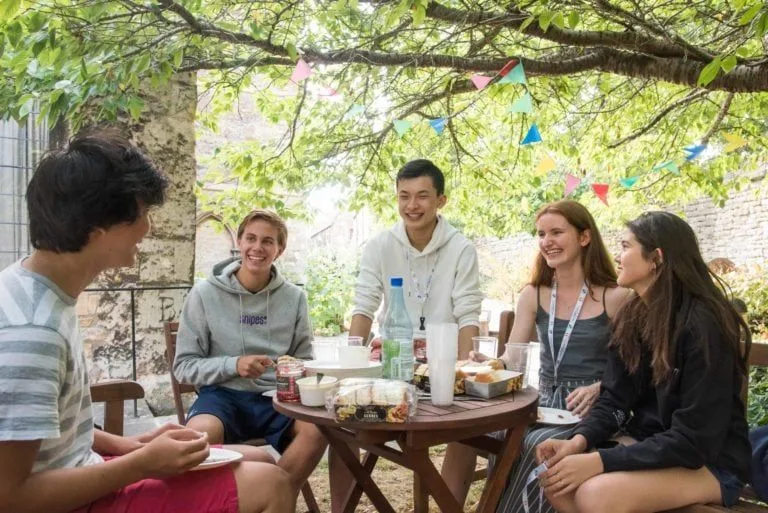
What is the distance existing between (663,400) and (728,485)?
294mm

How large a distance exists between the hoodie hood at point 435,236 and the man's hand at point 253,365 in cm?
99

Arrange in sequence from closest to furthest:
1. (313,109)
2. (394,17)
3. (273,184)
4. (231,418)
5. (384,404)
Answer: (384,404), (231,418), (394,17), (273,184), (313,109)

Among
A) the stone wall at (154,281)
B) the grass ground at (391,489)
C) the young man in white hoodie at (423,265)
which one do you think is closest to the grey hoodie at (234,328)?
the young man in white hoodie at (423,265)

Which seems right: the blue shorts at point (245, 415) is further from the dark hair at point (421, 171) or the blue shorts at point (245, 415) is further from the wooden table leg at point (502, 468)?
the dark hair at point (421, 171)

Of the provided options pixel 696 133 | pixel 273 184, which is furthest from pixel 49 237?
pixel 696 133

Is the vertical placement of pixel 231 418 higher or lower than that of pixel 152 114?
lower

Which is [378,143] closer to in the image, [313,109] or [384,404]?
[313,109]

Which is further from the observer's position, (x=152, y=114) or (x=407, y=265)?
(x=152, y=114)

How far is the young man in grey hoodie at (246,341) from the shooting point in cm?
260

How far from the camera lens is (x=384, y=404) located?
1672mm

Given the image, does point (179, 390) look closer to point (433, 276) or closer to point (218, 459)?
point (433, 276)

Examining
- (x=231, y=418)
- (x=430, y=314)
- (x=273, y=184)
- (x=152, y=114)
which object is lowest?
(x=231, y=418)

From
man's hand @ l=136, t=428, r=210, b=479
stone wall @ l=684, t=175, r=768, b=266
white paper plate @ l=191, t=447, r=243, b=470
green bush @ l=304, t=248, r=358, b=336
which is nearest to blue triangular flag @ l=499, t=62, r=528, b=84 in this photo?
white paper plate @ l=191, t=447, r=243, b=470

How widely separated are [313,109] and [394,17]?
10.1 feet
